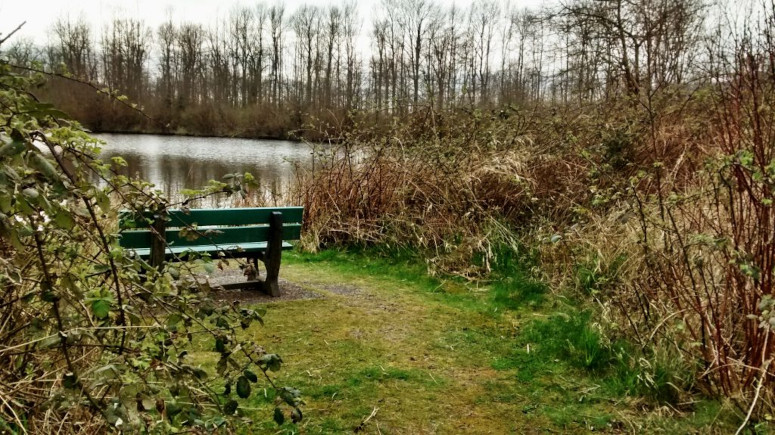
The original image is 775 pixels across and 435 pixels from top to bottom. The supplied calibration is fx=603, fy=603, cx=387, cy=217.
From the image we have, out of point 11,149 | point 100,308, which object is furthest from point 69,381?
point 11,149

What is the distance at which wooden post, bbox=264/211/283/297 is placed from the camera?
17.3ft

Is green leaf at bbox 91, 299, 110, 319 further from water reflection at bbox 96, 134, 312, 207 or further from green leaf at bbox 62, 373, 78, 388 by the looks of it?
water reflection at bbox 96, 134, 312, 207

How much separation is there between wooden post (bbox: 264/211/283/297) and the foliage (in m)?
2.34

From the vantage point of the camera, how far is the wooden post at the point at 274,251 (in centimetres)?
529

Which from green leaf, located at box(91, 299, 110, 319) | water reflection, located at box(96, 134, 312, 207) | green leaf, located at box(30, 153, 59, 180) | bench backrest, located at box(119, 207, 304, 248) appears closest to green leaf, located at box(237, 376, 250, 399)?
green leaf, located at box(91, 299, 110, 319)

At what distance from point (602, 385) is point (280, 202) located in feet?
20.4

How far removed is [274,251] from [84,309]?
335cm

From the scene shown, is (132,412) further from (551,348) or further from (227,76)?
(227,76)

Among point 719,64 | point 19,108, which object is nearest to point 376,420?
point 19,108

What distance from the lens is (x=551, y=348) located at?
4.09 metres

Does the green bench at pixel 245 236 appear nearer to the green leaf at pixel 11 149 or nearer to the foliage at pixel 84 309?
the foliage at pixel 84 309

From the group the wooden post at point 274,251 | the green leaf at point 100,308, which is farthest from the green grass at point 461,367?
the green leaf at point 100,308

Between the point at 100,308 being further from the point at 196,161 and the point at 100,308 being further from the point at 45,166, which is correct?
the point at 196,161

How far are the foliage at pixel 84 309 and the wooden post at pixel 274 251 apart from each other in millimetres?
2337
